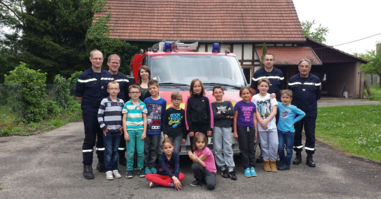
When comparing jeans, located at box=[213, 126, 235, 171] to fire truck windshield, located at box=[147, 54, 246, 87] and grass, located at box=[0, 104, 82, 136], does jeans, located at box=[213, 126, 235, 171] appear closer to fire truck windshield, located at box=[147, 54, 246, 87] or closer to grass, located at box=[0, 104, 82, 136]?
fire truck windshield, located at box=[147, 54, 246, 87]

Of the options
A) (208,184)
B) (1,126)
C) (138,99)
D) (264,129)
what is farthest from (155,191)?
(1,126)

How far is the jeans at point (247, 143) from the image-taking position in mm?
5359

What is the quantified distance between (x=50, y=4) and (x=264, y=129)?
21.7 meters

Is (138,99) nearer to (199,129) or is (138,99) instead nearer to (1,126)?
(199,129)

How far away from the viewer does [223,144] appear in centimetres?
531

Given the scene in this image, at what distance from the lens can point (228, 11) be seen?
74.2 ft

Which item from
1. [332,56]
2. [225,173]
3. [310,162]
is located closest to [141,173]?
[225,173]

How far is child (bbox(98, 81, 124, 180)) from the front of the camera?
16.8ft

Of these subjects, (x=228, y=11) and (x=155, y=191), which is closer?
(x=155, y=191)

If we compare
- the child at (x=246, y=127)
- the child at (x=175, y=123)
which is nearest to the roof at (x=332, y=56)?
the child at (x=246, y=127)

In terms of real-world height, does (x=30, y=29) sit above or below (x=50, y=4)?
below

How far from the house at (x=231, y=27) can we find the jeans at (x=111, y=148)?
15.6 meters

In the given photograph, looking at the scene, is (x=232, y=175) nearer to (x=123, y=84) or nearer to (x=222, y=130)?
(x=222, y=130)

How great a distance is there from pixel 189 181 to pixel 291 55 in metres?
17.4
